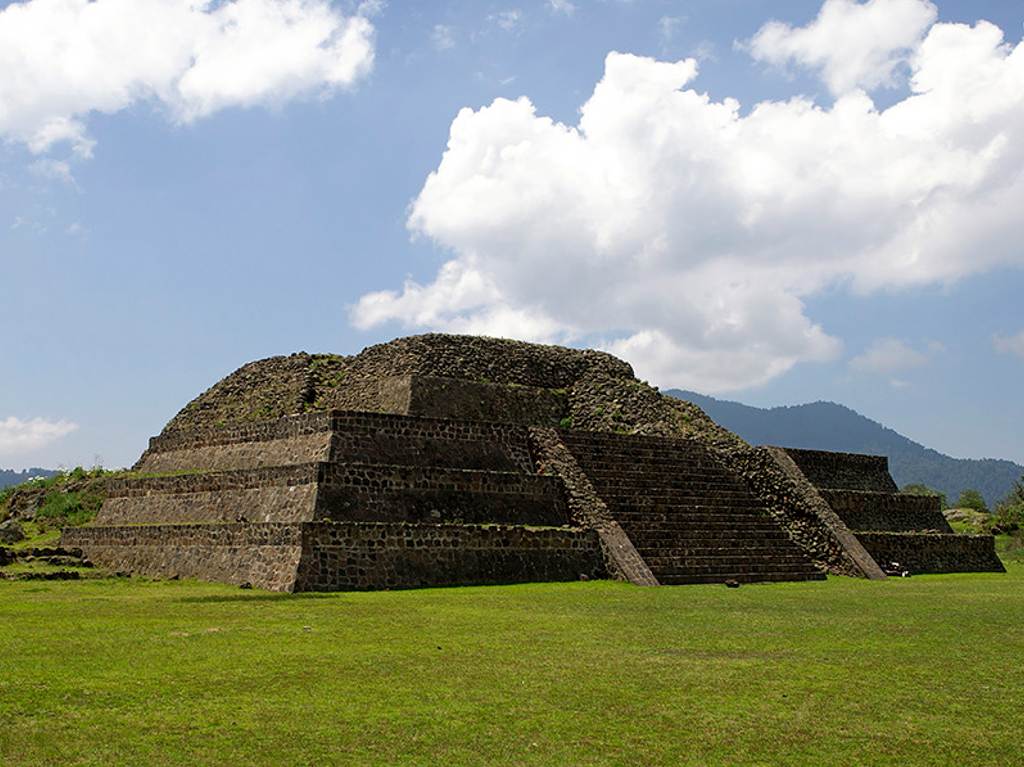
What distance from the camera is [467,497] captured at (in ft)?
59.3

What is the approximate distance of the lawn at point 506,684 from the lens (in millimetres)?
5426

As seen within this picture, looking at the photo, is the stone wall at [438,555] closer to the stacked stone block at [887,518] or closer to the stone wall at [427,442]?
the stone wall at [427,442]

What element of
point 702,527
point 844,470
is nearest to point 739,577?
point 702,527

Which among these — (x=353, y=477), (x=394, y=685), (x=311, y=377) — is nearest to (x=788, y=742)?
(x=394, y=685)

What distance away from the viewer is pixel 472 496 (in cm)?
1814

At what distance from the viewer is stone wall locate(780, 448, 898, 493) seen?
2527cm

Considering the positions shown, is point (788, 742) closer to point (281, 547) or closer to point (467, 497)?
point (281, 547)

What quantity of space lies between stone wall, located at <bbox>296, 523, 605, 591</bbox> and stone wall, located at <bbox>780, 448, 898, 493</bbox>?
29.7 feet

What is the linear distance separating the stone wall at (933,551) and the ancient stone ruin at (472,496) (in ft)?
0.16

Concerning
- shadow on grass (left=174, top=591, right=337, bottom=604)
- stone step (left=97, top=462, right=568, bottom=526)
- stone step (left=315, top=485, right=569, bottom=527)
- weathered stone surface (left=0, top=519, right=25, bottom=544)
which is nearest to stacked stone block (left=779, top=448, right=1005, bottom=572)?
stone step (left=315, top=485, right=569, bottom=527)

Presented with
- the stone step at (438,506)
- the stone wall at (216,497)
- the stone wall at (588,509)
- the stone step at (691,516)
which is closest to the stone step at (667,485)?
the stone wall at (588,509)

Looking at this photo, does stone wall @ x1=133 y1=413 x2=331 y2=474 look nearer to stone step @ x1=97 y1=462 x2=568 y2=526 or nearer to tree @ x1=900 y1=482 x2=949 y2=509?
stone step @ x1=97 y1=462 x2=568 y2=526

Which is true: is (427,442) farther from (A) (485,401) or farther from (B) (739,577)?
(B) (739,577)

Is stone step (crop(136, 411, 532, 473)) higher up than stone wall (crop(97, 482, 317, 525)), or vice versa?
stone step (crop(136, 411, 532, 473))
